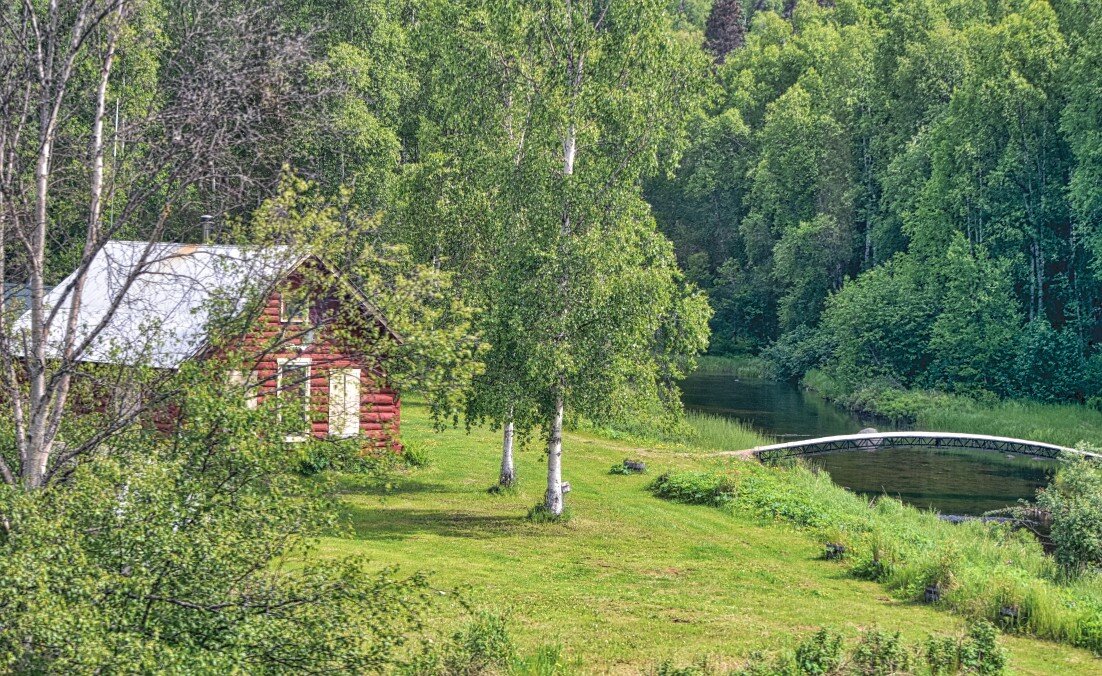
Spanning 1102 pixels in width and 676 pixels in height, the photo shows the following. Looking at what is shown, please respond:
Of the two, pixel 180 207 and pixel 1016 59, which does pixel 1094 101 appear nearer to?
pixel 1016 59

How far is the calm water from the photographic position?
33.8 m

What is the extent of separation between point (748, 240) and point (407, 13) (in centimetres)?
3478

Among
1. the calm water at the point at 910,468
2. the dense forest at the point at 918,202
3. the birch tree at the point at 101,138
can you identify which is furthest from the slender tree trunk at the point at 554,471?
the dense forest at the point at 918,202

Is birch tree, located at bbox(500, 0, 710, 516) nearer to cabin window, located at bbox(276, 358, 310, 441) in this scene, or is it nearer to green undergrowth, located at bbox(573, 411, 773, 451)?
green undergrowth, located at bbox(573, 411, 773, 451)

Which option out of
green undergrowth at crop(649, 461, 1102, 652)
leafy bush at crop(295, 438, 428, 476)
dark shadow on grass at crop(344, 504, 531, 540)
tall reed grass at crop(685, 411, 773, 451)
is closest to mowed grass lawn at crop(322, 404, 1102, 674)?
dark shadow on grass at crop(344, 504, 531, 540)

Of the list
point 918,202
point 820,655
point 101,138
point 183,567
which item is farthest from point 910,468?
point 101,138

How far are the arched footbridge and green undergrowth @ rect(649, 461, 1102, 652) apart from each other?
2500 mm

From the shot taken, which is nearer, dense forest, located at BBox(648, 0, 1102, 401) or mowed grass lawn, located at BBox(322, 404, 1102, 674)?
mowed grass lawn, located at BBox(322, 404, 1102, 674)

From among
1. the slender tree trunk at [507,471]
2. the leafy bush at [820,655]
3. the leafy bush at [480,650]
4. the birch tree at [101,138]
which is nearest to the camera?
the birch tree at [101,138]

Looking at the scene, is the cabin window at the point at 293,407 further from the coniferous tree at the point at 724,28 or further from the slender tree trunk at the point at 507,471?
the coniferous tree at the point at 724,28

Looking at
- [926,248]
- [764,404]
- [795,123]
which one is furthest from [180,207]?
[795,123]

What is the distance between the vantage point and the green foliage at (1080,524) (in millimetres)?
23219

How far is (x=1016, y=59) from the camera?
57594mm

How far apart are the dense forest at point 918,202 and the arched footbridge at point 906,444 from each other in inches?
650
